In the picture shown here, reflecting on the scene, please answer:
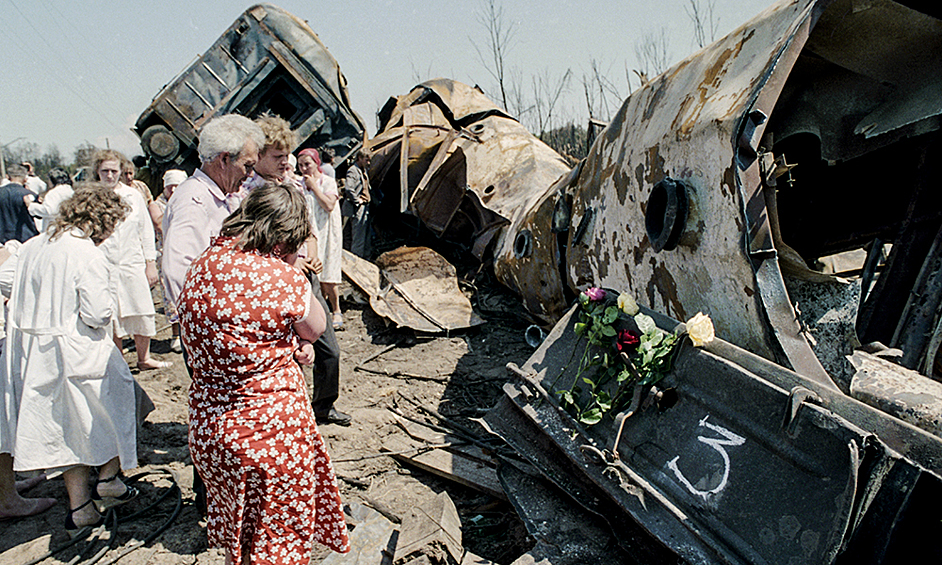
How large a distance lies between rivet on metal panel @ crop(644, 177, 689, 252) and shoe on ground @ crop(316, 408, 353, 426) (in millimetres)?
2521

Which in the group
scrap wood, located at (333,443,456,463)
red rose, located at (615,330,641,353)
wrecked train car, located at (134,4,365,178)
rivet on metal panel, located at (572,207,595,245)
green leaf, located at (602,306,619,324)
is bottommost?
scrap wood, located at (333,443,456,463)

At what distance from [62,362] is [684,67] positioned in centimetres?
369

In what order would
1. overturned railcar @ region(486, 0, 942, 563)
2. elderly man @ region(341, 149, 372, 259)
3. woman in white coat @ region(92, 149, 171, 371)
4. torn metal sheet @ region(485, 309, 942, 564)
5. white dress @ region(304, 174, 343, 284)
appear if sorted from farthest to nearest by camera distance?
1. elderly man @ region(341, 149, 372, 259)
2. white dress @ region(304, 174, 343, 284)
3. woman in white coat @ region(92, 149, 171, 371)
4. overturned railcar @ region(486, 0, 942, 563)
5. torn metal sheet @ region(485, 309, 942, 564)

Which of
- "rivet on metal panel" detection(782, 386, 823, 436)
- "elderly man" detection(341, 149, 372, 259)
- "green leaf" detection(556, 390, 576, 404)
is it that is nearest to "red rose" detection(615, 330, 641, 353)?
"green leaf" detection(556, 390, 576, 404)

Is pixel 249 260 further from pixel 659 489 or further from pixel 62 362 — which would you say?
pixel 659 489

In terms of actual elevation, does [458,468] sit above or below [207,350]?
below

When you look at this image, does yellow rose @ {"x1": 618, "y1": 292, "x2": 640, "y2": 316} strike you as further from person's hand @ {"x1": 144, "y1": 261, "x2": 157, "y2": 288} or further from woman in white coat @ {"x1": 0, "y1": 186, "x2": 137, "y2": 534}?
person's hand @ {"x1": 144, "y1": 261, "x2": 157, "y2": 288}

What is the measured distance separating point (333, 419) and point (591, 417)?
223 cm

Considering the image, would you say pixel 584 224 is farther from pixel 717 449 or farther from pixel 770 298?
pixel 717 449

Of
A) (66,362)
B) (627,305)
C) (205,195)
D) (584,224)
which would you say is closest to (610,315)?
(627,305)

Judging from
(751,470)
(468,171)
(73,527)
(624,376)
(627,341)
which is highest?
(468,171)

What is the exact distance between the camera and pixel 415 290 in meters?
6.64

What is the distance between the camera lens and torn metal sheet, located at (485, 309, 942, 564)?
1576mm

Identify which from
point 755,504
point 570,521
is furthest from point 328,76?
point 755,504
